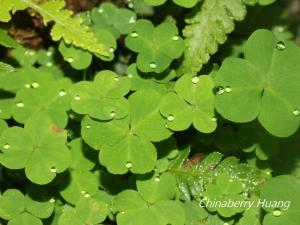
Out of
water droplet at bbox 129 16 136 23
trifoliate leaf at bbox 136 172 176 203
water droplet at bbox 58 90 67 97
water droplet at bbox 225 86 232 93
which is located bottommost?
trifoliate leaf at bbox 136 172 176 203

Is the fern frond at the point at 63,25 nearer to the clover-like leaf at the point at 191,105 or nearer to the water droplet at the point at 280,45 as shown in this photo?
the clover-like leaf at the point at 191,105

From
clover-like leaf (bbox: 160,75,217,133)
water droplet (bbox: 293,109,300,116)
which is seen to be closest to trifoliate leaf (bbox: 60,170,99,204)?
clover-like leaf (bbox: 160,75,217,133)

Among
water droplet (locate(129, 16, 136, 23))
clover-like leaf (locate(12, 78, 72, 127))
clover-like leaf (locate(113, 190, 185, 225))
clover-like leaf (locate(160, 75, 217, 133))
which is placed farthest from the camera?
water droplet (locate(129, 16, 136, 23))

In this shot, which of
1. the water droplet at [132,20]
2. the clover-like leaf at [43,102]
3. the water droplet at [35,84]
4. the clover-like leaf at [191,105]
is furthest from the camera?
the water droplet at [132,20]

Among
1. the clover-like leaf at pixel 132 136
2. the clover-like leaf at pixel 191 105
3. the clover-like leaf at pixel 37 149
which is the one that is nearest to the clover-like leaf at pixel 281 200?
the clover-like leaf at pixel 191 105

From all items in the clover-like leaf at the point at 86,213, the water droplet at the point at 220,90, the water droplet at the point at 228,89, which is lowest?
the clover-like leaf at the point at 86,213

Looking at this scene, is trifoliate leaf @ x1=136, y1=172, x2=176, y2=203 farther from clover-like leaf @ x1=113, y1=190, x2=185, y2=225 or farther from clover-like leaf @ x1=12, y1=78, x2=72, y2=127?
clover-like leaf @ x1=12, y1=78, x2=72, y2=127
